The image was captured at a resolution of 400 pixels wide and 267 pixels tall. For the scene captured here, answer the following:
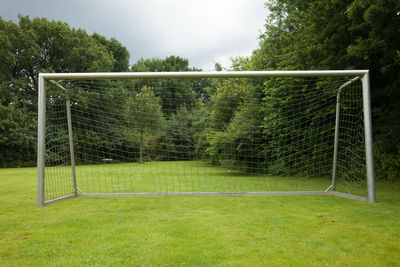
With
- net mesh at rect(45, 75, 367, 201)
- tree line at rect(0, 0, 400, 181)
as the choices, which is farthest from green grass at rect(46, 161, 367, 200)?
tree line at rect(0, 0, 400, 181)

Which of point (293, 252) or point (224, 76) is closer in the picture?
point (293, 252)

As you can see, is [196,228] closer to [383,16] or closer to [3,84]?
[383,16]

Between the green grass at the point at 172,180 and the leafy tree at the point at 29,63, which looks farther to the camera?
the leafy tree at the point at 29,63

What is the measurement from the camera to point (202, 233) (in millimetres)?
2889

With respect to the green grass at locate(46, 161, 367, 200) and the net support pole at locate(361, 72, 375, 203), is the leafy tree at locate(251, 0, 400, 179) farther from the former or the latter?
the green grass at locate(46, 161, 367, 200)

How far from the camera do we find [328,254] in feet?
7.55

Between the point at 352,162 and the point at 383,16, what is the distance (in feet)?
11.6

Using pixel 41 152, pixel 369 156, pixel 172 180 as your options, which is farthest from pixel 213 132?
pixel 41 152

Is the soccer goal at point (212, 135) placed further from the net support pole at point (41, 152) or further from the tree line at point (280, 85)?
the net support pole at point (41, 152)

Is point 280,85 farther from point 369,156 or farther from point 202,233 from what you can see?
point 202,233

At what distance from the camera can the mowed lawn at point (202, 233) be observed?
2.23 meters

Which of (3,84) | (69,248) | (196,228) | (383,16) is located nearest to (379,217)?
(196,228)

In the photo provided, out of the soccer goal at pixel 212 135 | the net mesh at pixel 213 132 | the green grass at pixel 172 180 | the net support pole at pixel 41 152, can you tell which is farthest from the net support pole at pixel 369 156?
the net support pole at pixel 41 152

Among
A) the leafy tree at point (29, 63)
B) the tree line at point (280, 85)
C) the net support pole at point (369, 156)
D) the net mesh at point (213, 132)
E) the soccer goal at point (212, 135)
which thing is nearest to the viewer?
the net support pole at point (369, 156)
